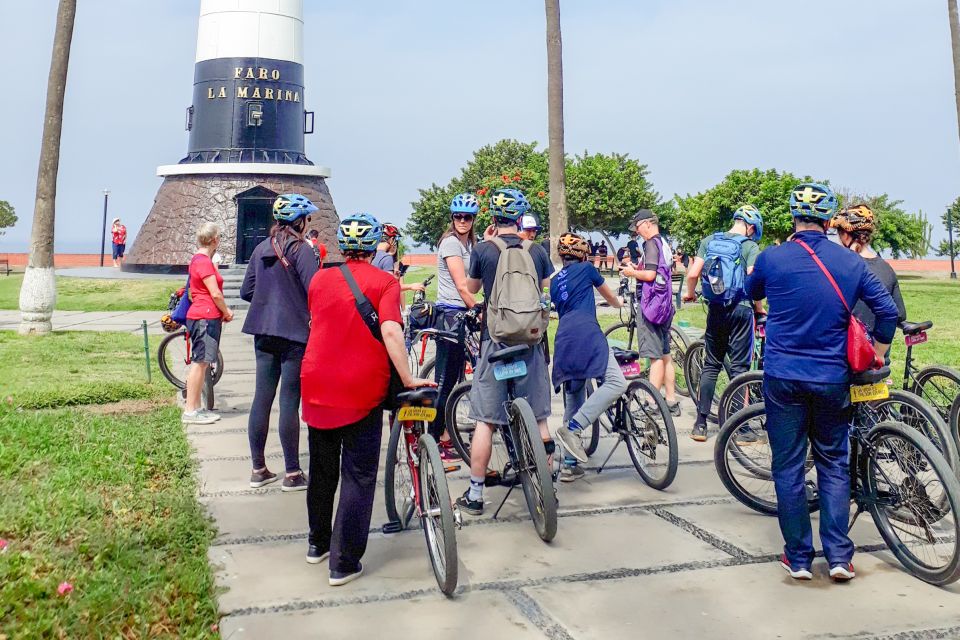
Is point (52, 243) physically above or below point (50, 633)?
above

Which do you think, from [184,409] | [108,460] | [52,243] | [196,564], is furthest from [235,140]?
[196,564]

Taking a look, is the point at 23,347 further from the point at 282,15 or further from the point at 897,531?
the point at 282,15

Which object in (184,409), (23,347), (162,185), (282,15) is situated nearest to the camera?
(184,409)

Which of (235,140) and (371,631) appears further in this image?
(235,140)

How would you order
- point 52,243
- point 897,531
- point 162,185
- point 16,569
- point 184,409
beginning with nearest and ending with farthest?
point 16,569, point 897,531, point 184,409, point 52,243, point 162,185

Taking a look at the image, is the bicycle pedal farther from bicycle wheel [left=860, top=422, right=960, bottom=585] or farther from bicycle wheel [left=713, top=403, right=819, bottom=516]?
bicycle wheel [left=860, top=422, right=960, bottom=585]

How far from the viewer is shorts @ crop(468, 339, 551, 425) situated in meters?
5.71

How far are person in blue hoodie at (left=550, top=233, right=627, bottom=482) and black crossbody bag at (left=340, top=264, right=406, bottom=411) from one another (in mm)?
1770

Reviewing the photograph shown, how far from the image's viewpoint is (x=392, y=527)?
5.53m

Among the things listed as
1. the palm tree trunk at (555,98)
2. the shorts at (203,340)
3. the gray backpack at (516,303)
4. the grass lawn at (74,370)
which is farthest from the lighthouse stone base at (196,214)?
the gray backpack at (516,303)

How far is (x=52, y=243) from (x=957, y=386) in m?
14.8

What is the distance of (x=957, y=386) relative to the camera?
6891 millimetres

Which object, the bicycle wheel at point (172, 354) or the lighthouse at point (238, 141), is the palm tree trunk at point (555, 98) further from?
the lighthouse at point (238, 141)

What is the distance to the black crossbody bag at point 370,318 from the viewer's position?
4668 millimetres
